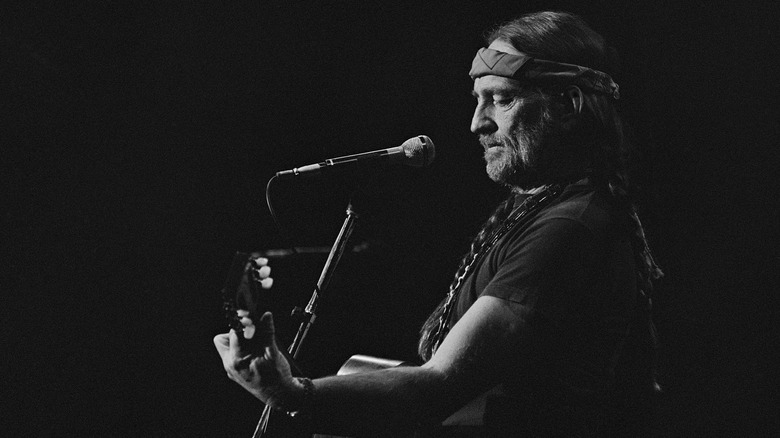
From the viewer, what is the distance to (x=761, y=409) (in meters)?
2.89

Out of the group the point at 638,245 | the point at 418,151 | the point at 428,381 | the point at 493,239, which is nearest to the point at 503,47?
the point at 418,151

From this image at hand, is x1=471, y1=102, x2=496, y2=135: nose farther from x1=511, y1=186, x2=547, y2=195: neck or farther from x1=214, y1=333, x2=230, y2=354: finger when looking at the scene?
x1=214, y1=333, x2=230, y2=354: finger

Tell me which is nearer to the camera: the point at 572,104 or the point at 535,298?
the point at 535,298

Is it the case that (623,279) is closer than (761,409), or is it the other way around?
(623,279)

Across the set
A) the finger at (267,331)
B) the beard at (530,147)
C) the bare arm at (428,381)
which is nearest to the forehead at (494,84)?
the beard at (530,147)

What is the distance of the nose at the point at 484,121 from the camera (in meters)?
2.22

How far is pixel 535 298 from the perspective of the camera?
168 cm

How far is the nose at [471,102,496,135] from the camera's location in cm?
222

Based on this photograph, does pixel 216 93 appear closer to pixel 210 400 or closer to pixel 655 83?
pixel 210 400

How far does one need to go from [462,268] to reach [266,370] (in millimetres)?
908

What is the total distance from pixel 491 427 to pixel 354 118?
88.8 inches

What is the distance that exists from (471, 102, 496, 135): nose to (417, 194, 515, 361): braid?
29 centimetres

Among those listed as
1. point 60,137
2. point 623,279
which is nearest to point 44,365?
point 60,137

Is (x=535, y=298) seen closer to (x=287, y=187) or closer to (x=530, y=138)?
(x=530, y=138)
